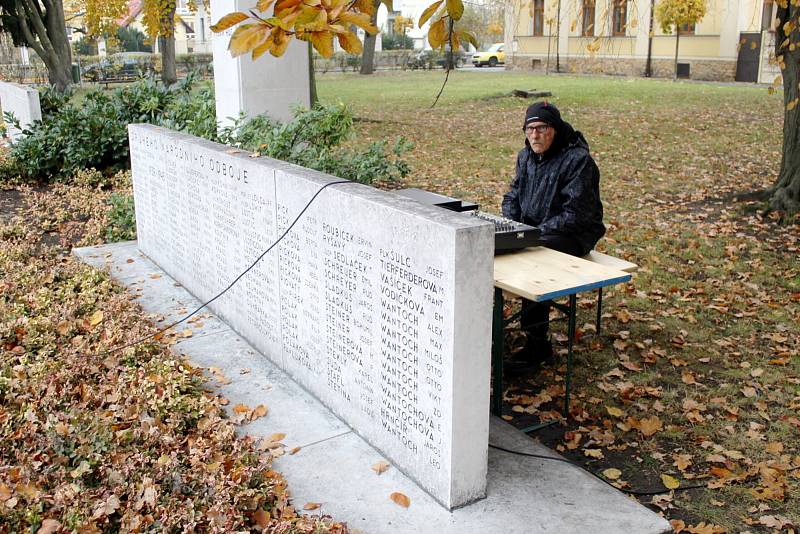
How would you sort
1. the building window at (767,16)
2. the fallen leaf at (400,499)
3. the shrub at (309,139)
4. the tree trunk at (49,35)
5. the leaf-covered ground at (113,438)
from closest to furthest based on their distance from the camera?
the leaf-covered ground at (113,438), the fallen leaf at (400,499), the shrub at (309,139), the tree trunk at (49,35), the building window at (767,16)

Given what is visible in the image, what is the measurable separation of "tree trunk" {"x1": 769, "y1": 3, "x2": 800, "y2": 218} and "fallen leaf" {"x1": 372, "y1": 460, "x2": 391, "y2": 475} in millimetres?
7101

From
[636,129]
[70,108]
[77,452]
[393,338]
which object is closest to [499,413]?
[393,338]

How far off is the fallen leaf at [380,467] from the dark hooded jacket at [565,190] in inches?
80.6

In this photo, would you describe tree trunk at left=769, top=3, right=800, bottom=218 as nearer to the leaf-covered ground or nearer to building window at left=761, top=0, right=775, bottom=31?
the leaf-covered ground

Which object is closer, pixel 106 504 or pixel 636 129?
pixel 106 504

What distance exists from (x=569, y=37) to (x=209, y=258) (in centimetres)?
3451

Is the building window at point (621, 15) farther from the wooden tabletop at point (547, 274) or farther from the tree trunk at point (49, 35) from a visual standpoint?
the tree trunk at point (49, 35)

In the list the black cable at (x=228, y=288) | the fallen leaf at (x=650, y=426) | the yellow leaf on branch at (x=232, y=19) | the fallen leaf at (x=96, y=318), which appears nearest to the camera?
the yellow leaf on branch at (x=232, y=19)

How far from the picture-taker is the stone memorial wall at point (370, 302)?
352 centimetres

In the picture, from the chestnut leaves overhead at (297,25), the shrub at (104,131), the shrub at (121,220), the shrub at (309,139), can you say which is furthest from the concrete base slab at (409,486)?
the shrub at (104,131)

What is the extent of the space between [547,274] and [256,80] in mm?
5947

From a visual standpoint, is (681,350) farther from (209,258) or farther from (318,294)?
(209,258)

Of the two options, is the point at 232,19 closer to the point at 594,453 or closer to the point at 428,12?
the point at 428,12

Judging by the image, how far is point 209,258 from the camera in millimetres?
6293
